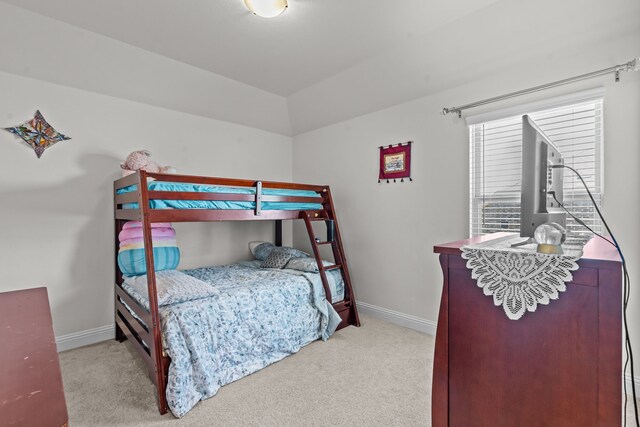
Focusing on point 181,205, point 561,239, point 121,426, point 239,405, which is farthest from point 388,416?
point 181,205

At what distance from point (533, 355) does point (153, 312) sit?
1.95 metres

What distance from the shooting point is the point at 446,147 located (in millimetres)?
2797

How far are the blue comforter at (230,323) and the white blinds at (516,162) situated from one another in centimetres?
162

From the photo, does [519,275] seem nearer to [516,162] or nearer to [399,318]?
[516,162]

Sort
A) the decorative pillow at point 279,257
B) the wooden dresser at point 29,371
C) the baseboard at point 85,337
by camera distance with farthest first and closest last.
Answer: the decorative pillow at point 279,257
the baseboard at point 85,337
the wooden dresser at point 29,371

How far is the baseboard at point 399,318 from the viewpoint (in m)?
2.93

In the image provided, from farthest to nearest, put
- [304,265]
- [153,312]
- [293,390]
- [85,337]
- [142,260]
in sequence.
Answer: [304,265] → [85,337] → [142,260] → [293,390] → [153,312]

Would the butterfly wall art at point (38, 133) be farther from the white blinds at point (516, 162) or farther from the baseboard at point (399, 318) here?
the white blinds at point (516, 162)

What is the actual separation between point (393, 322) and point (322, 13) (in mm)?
2800

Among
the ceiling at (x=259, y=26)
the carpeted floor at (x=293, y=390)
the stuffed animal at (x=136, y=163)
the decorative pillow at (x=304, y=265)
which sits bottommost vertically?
the carpeted floor at (x=293, y=390)

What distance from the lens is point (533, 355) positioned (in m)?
0.94

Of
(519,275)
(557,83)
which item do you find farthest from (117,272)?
(557,83)

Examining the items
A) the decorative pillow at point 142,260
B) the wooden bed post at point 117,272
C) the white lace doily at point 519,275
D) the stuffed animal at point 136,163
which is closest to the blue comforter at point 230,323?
the decorative pillow at point 142,260

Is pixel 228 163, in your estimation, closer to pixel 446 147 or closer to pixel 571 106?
pixel 446 147
